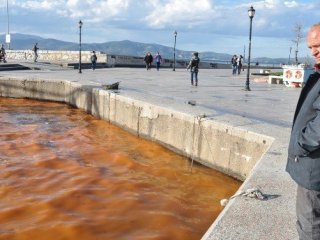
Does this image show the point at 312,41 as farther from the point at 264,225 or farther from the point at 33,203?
the point at 33,203

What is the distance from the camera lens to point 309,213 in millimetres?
3076

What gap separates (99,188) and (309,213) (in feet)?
18.9

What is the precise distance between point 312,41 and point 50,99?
17685 mm

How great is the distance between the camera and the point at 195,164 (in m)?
9.81

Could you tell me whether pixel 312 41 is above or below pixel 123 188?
above

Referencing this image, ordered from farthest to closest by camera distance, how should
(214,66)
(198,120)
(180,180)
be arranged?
(214,66), (198,120), (180,180)

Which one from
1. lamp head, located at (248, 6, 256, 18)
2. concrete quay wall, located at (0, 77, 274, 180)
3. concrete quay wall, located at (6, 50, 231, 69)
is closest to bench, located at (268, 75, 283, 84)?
lamp head, located at (248, 6, 256, 18)

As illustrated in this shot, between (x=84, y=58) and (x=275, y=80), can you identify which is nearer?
(x=275, y=80)

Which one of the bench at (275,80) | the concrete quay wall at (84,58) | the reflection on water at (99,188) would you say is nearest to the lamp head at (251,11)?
the bench at (275,80)

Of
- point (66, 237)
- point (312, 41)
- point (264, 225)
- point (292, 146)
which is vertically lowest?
point (66, 237)

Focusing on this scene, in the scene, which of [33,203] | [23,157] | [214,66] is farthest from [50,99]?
[214,66]

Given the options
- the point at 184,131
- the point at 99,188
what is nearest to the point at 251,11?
the point at 184,131

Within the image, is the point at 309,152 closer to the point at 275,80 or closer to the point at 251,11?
the point at 251,11

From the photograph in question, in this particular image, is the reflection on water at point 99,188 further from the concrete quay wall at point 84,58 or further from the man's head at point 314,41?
the concrete quay wall at point 84,58
